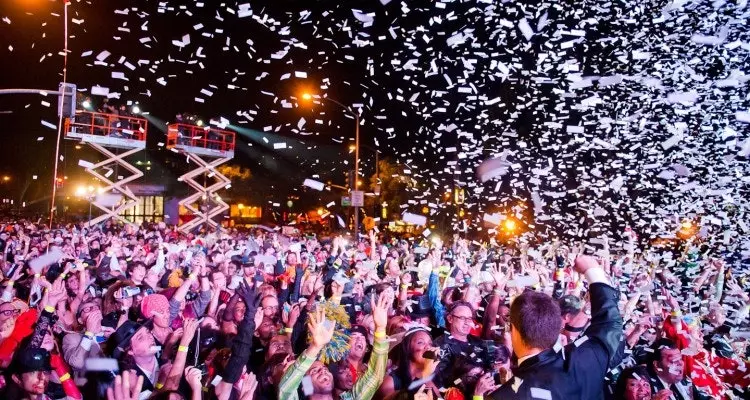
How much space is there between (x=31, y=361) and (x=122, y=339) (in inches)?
32.0

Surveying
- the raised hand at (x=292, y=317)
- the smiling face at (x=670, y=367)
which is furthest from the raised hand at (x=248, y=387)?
the smiling face at (x=670, y=367)

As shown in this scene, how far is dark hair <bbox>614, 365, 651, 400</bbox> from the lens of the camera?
4363mm

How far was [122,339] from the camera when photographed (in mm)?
4980

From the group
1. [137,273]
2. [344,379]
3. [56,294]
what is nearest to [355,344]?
[344,379]

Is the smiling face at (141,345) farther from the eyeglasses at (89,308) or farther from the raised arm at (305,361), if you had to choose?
the raised arm at (305,361)

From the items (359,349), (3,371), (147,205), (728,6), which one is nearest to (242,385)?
(359,349)

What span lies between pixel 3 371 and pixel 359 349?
280 cm

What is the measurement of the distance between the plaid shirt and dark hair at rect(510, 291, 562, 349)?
123 cm

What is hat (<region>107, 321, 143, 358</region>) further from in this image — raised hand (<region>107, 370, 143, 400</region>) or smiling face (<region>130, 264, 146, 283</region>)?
smiling face (<region>130, 264, 146, 283</region>)

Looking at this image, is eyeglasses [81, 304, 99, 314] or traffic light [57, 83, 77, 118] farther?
traffic light [57, 83, 77, 118]

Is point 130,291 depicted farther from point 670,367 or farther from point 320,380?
point 670,367

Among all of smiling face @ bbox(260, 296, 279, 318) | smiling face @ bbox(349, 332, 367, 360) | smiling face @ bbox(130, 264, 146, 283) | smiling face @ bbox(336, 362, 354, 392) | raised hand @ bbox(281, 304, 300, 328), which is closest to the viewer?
smiling face @ bbox(336, 362, 354, 392)

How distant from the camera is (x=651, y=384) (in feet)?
15.2

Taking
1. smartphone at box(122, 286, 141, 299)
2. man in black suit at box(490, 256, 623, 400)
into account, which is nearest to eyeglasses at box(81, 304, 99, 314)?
smartphone at box(122, 286, 141, 299)
